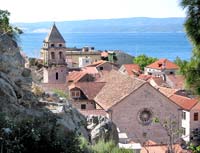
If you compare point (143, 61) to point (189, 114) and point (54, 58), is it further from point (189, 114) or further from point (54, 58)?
point (189, 114)

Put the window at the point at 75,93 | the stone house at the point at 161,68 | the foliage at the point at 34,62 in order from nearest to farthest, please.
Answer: the foliage at the point at 34,62 < the window at the point at 75,93 < the stone house at the point at 161,68

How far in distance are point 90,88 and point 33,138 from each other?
2788 cm

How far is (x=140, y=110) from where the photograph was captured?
98.5 ft

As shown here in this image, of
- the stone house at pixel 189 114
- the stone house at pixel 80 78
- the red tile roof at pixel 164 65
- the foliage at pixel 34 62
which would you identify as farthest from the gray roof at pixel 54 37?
the red tile roof at pixel 164 65

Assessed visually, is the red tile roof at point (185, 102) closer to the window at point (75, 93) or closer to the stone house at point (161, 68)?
the window at point (75, 93)

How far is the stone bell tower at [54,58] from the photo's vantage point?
41.6 meters

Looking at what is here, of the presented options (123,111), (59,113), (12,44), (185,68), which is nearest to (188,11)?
(185,68)

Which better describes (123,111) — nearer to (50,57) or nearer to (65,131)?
(50,57)

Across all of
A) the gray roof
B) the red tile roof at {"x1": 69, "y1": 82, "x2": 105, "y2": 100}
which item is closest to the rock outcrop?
the red tile roof at {"x1": 69, "y1": 82, "x2": 105, "y2": 100}

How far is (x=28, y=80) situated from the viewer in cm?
973

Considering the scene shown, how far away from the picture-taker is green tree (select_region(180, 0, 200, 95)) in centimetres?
838

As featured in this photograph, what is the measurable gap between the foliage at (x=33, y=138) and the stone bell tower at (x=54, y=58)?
115 feet

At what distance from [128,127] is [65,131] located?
901 inches

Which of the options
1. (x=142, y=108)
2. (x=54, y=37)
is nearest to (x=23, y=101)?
(x=142, y=108)
